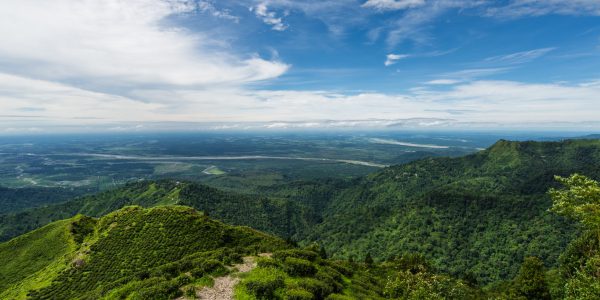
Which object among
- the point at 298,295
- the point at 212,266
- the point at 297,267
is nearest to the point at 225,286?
the point at 212,266

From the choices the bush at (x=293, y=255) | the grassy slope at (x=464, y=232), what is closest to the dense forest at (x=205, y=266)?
the bush at (x=293, y=255)

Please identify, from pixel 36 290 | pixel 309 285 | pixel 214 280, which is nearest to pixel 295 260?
pixel 309 285

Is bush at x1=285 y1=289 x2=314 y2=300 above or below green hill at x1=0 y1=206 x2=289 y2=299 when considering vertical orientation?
above

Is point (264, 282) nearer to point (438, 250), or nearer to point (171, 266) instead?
point (171, 266)

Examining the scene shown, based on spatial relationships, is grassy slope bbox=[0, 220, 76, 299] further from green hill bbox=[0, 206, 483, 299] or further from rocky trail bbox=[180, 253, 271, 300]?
rocky trail bbox=[180, 253, 271, 300]

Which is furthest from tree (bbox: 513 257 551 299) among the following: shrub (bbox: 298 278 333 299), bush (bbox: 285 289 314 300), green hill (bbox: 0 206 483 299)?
bush (bbox: 285 289 314 300)

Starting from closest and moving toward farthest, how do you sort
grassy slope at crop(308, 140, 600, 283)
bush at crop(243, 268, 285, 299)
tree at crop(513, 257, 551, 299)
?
bush at crop(243, 268, 285, 299), tree at crop(513, 257, 551, 299), grassy slope at crop(308, 140, 600, 283)

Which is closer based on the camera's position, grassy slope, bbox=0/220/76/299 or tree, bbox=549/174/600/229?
tree, bbox=549/174/600/229

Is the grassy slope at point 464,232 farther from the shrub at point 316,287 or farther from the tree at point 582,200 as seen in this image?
the tree at point 582,200
